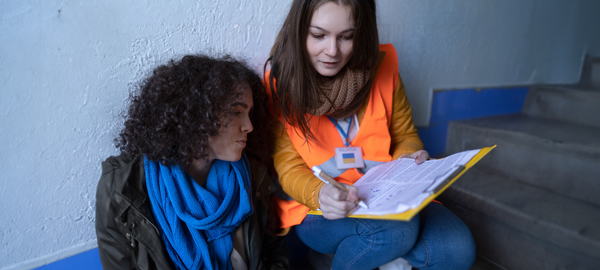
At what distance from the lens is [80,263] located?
1176 mm

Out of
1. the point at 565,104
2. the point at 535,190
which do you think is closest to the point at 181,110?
the point at 535,190

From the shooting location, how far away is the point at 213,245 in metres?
1.10

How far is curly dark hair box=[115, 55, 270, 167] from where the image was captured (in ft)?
3.28

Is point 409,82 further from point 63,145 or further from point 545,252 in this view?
point 63,145

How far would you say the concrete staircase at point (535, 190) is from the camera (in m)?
1.35

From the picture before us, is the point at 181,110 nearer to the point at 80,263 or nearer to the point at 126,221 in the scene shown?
the point at 126,221

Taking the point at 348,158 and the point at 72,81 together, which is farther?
the point at 348,158

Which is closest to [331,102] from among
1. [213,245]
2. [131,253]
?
[213,245]

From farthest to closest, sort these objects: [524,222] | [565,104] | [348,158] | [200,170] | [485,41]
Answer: [565,104] < [485,41] < [524,222] < [348,158] < [200,170]

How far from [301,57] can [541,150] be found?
1.38 metres

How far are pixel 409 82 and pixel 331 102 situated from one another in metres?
0.82

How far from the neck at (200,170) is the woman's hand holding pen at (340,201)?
42cm

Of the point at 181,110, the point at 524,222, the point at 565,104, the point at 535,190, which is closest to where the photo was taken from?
the point at 181,110

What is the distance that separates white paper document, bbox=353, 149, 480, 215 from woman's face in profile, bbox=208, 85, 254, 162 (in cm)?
40
